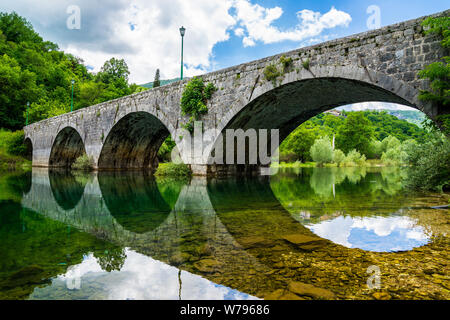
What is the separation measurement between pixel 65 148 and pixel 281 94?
78.2 ft

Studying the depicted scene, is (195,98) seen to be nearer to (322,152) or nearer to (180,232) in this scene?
(180,232)

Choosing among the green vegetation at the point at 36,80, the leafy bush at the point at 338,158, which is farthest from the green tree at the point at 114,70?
the leafy bush at the point at 338,158

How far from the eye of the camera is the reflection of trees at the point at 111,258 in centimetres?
254

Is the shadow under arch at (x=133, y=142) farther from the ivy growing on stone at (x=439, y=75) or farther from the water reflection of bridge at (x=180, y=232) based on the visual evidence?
the ivy growing on stone at (x=439, y=75)

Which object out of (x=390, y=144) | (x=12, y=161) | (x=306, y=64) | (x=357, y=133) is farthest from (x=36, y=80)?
(x=390, y=144)

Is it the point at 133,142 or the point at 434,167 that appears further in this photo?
the point at 133,142

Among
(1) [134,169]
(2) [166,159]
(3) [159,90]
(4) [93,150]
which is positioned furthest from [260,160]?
(2) [166,159]

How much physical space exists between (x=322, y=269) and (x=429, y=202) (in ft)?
16.3

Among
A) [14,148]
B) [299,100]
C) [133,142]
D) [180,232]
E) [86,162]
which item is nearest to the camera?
[180,232]

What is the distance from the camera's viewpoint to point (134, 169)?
890 inches

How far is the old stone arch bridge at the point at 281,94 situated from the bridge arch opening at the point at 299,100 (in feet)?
0.11

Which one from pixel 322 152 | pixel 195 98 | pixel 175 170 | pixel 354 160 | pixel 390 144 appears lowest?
pixel 175 170

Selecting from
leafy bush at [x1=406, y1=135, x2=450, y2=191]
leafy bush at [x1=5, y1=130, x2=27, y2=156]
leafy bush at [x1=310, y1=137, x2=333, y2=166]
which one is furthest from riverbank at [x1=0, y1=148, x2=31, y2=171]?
leafy bush at [x1=310, y1=137, x2=333, y2=166]

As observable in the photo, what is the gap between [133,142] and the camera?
21.3 meters
